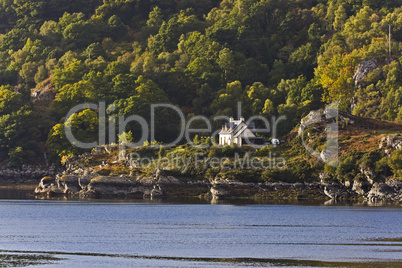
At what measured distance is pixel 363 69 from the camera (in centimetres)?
12394

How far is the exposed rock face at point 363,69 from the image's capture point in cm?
12362

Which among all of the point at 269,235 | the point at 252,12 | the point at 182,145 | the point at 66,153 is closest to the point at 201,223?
the point at 269,235

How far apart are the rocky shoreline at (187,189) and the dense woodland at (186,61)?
22299 millimetres

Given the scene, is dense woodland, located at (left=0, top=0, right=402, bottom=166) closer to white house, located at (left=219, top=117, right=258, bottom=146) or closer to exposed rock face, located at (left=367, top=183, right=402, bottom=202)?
white house, located at (left=219, top=117, right=258, bottom=146)

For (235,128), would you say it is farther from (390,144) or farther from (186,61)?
(186,61)

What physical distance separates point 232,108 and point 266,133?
14.8 m

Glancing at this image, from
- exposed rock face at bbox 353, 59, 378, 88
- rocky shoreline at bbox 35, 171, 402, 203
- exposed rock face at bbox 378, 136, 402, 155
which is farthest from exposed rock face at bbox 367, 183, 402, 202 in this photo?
exposed rock face at bbox 353, 59, 378, 88

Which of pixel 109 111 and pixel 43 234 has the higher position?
pixel 109 111

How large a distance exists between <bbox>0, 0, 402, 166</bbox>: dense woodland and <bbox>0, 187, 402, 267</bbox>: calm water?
39143mm

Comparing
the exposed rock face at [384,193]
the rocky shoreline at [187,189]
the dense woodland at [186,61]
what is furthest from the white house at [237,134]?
the exposed rock face at [384,193]

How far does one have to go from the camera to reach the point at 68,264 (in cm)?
5016

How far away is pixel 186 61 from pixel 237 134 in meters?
45.3

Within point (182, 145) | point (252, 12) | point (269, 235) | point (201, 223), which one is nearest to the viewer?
point (269, 235)

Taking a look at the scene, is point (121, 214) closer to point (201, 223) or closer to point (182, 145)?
point (201, 223)
